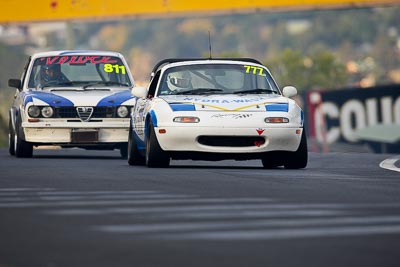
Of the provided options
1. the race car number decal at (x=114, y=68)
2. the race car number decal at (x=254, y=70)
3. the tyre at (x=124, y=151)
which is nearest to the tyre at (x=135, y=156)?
the race car number decal at (x=254, y=70)

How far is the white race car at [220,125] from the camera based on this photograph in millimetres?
16406

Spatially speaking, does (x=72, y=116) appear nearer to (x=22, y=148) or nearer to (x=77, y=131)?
(x=77, y=131)

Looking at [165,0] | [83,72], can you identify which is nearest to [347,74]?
[165,0]

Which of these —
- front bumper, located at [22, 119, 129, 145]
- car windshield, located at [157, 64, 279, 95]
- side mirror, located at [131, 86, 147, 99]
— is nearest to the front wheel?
front bumper, located at [22, 119, 129, 145]

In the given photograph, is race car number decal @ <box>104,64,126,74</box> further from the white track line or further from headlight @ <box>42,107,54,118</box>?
the white track line

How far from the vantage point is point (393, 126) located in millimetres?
50281

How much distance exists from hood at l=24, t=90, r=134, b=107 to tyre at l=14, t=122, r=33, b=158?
0.55 m

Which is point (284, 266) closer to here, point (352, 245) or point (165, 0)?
point (352, 245)

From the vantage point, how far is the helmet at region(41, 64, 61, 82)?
21844mm

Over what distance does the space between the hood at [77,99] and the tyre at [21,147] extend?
0.55 m

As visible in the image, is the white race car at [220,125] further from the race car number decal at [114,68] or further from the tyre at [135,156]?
the race car number decal at [114,68]

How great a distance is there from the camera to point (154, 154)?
1667 centimetres

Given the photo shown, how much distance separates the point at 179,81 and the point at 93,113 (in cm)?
336

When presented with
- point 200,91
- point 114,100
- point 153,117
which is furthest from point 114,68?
point 153,117
